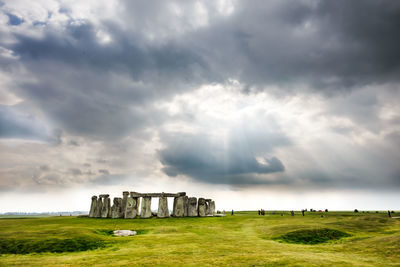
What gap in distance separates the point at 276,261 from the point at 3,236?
22294mm

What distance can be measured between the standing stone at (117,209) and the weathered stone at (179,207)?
9.36 meters

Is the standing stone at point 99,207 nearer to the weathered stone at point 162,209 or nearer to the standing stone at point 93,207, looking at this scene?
the standing stone at point 93,207

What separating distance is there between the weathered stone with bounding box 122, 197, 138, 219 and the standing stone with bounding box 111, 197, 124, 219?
1.81 m

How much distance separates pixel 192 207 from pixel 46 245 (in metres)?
30.0

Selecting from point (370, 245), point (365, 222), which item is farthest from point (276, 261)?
point (365, 222)

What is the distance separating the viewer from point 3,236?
21594mm

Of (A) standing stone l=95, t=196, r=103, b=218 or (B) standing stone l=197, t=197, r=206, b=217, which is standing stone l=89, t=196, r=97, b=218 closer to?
(A) standing stone l=95, t=196, r=103, b=218

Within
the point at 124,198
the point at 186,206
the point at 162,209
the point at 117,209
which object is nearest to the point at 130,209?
the point at 117,209

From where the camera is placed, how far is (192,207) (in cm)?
4703

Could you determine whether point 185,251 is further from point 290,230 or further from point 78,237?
point 290,230

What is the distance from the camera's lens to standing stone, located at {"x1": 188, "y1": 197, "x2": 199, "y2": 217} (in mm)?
46747

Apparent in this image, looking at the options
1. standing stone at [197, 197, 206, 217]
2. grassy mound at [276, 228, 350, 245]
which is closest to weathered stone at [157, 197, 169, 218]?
standing stone at [197, 197, 206, 217]

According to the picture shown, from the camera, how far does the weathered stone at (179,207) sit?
1805 inches

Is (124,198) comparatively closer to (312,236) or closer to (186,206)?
(186,206)
